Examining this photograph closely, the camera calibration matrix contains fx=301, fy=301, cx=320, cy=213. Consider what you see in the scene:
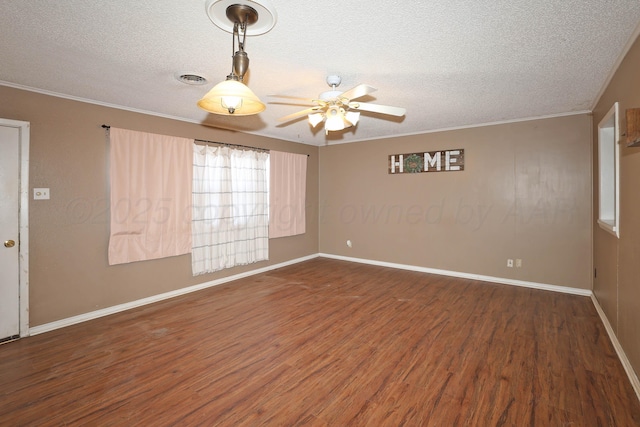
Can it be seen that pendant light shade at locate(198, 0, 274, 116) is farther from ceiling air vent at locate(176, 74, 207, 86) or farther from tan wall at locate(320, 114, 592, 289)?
tan wall at locate(320, 114, 592, 289)

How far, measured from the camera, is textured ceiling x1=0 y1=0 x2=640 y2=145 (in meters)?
1.85

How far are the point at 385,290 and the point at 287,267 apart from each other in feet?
7.14

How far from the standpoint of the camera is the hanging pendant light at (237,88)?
1492 millimetres

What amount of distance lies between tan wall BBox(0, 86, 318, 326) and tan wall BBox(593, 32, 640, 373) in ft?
16.3

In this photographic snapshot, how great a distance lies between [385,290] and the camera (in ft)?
14.7

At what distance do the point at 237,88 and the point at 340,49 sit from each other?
119cm

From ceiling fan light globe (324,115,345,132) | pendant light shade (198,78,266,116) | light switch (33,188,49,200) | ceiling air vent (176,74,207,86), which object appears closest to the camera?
pendant light shade (198,78,266,116)

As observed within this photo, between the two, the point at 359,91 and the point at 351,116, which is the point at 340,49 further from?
the point at 351,116

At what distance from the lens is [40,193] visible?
10.4 feet

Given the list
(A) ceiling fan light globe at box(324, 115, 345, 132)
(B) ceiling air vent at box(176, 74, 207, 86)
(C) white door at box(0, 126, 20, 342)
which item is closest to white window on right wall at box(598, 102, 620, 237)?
(A) ceiling fan light globe at box(324, 115, 345, 132)

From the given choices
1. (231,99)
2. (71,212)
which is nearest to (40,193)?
(71,212)

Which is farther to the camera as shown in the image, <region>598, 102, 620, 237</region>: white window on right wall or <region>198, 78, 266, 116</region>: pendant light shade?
<region>598, 102, 620, 237</region>: white window on right wall

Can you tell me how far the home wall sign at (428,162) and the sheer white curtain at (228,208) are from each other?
2464 millimetres

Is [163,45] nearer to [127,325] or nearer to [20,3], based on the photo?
[20,3]
